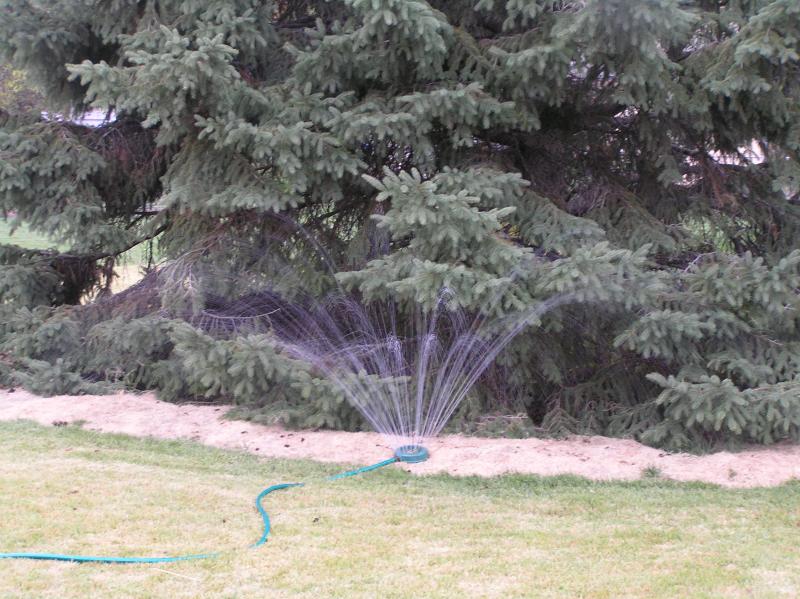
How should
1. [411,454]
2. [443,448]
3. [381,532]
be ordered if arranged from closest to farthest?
[381,532]
[411,454]
[443,448]

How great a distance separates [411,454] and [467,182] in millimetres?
2142

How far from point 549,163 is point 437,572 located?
480 cm

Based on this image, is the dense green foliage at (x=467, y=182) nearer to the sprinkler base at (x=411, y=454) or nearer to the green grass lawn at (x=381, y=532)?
the sprinkler base at (x=411, y=454)

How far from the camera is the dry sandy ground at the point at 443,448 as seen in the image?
5.69 meters

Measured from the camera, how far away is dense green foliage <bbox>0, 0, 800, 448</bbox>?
5.92 m

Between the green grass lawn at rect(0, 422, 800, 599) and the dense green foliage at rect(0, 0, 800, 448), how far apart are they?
1092 millimetres

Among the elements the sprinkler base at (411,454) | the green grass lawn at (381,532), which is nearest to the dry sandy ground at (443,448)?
the sprinkler base at (411,454)

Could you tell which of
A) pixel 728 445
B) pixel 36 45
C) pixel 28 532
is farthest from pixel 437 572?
pixel 36 45

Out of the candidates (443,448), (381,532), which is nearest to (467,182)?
(443,448)

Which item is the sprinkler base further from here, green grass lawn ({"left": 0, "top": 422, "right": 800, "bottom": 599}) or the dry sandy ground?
green grass lawn ({"left": 0, "top": 422, "right": 800, "bottom": 599})

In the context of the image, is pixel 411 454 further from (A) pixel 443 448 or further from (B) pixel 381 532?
(B) pixel 381 532

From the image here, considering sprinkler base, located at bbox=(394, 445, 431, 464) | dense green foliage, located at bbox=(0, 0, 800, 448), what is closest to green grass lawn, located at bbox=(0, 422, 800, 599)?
sprinkler base, located at bbox=(394, 445, 431, 464)

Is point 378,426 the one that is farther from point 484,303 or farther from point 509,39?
point 509,39

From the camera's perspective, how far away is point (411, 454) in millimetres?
5953
